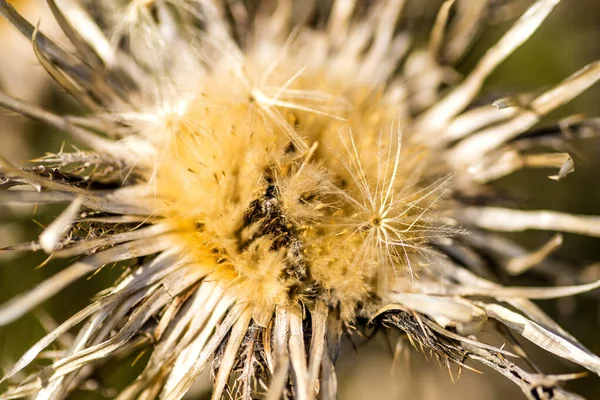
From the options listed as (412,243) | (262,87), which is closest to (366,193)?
(412,243)

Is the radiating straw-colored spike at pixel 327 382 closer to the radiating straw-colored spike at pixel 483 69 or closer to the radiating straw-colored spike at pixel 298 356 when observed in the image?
the radiating straw-colored spike at pixel 298 356

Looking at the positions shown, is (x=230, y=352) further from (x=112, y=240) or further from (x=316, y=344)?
(x=112, y=240)

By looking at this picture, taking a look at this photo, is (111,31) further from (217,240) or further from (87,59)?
(217,240)

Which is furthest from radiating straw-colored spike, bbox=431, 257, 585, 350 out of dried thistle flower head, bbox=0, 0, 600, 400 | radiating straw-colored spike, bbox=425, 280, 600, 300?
radiating straw-colored spike, bbox=425, 280, 600, 300

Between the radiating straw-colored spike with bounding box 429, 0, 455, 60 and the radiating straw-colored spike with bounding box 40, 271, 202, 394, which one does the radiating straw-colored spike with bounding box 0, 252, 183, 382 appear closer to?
the radiating straw-colored spike with bounding box 40, 271, 202, 394

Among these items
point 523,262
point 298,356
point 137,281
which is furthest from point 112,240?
point 523,262

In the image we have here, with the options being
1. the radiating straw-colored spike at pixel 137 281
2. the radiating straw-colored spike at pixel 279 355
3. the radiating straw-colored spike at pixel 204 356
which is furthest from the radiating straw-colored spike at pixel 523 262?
the radiating straw-colored spike at pixel 137 281
